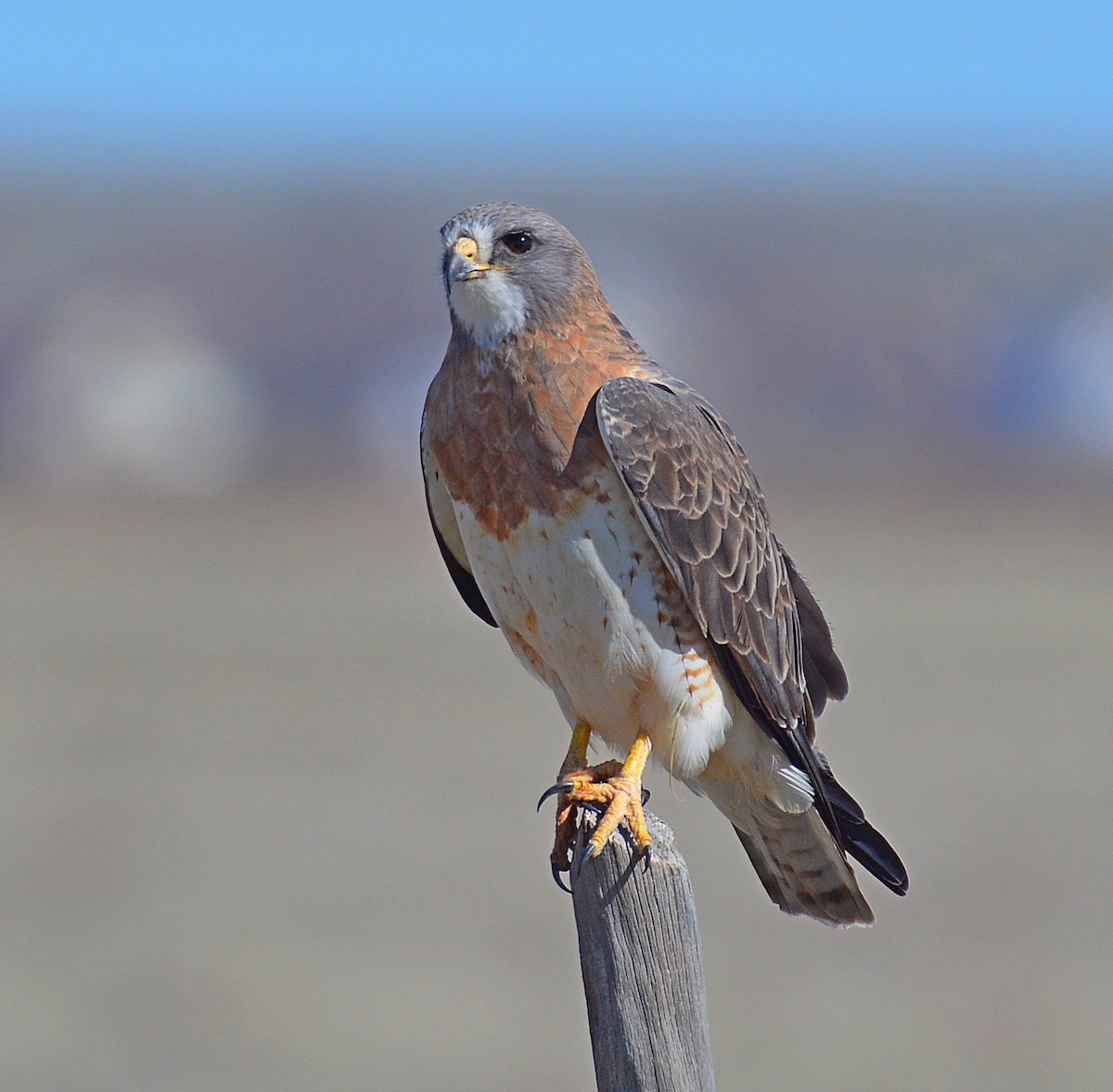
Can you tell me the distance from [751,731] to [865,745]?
343 inches

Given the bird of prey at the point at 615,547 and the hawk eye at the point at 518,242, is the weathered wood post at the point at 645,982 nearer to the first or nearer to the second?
the bird of prey at the point at 615,547

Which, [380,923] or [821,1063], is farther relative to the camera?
[380,923]

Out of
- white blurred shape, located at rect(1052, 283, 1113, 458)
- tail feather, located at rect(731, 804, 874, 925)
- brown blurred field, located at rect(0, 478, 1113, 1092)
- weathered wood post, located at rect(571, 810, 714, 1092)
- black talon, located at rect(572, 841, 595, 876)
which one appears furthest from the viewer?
white blurred shape, located at rect(1052, 283, 1113, 458)

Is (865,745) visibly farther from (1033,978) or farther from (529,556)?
(529,556)

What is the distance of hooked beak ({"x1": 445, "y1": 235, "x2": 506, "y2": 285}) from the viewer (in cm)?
430

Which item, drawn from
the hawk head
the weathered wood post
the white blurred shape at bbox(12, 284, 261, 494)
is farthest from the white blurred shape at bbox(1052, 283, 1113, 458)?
the weathered wood post

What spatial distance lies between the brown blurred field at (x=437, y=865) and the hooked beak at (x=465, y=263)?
14.5 ft

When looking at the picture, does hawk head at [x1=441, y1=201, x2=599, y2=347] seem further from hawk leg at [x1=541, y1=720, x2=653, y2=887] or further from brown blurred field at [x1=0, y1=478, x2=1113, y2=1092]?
brown blurred field at [x1=0, y1=478, x2=1113, y2=1092]

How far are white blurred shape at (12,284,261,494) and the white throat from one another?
26280 millimetres

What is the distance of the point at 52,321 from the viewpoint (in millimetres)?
39531

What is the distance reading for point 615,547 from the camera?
4.18m

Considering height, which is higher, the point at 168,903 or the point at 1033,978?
the point at 168,903

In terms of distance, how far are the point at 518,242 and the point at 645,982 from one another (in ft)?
6.62

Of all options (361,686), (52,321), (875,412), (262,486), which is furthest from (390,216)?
(361,686)
